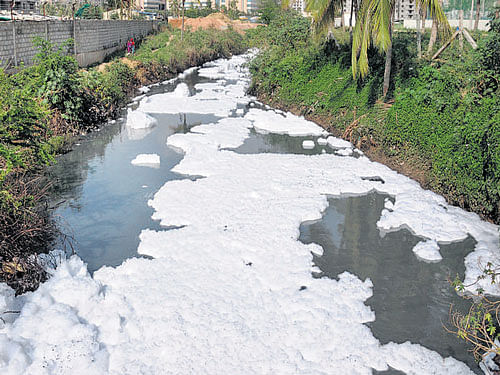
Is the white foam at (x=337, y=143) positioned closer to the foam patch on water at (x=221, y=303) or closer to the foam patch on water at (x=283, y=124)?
the foam patch on water at (x=283, y=124)

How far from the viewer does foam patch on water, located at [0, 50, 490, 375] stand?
4.94 meters

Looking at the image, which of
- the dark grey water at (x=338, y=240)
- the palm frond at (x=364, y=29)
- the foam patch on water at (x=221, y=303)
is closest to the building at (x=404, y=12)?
the palm frond at (x=364, y=29)

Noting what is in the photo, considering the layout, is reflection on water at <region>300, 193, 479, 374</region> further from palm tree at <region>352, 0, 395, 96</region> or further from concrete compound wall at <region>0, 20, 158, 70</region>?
concrete compound wall at <region>0, 20, 158, 70</region>

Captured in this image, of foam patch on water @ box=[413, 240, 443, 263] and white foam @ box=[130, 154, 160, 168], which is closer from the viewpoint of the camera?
foam patch on water @ box=[413, 240, 443, 263]

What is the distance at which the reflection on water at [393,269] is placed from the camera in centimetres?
565

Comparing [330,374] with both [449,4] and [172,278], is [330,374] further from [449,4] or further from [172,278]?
[449,4]

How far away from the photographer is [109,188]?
32.6 feet

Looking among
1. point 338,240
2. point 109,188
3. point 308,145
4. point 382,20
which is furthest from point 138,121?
point 338,240

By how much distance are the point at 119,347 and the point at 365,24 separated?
32.2 ft

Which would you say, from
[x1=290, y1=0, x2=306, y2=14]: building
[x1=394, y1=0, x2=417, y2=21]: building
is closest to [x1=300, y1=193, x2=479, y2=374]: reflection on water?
[x1=290, y1=0, x2=306, y2=14]: building

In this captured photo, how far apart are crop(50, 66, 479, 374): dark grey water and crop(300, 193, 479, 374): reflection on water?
1cm

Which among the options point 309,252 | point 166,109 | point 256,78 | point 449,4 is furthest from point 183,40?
point 309,252

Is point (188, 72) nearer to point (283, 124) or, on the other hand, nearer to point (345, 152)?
point (283, 124)

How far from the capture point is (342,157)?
12.0 m
